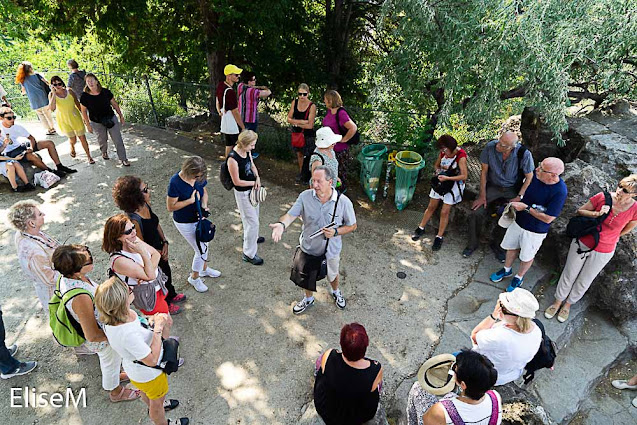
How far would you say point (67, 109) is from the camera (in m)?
7.29

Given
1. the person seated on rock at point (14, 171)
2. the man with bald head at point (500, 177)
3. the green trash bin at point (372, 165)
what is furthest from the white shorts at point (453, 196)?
the person seated on rock at point (14, 171)

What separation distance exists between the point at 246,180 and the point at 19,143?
4.59 m

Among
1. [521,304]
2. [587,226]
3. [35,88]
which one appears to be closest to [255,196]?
[521,304]

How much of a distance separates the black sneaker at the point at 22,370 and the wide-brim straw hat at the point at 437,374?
3728mm

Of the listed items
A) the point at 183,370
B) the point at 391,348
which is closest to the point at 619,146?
the point at 391,348

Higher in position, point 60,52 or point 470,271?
point 60,52

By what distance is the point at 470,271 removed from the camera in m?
5.38

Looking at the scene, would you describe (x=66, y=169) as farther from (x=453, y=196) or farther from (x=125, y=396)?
(x=453, y=196)

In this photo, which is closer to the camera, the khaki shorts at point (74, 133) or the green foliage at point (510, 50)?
the green foliage at point (510, 50)

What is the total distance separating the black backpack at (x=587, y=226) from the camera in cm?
419

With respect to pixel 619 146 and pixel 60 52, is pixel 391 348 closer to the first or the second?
pixel 619 146

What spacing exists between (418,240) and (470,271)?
2.91ft

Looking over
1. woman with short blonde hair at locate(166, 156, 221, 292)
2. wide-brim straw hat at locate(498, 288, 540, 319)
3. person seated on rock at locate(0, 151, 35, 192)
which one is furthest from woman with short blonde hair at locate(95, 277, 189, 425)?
person seated on rock at locate(0, 151, 35, 192)

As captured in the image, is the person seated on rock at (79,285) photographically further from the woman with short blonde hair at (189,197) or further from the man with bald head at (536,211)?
the man with bald head at (536,211)
